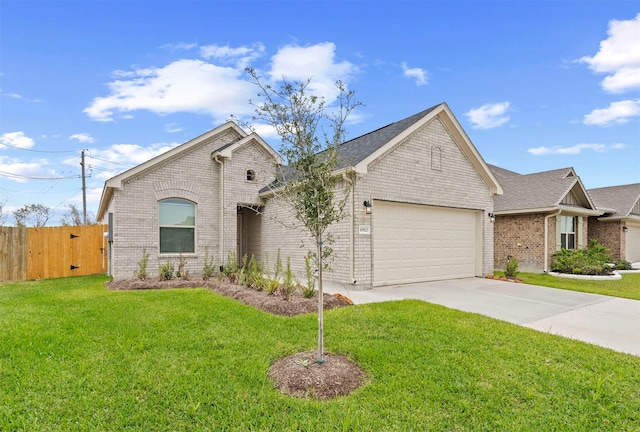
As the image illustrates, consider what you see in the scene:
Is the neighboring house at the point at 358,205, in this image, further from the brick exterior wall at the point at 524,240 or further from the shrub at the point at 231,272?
the brick exterior wall at the point at 524,240

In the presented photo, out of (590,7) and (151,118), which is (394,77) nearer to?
(590,7)

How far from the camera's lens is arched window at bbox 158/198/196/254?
10984 millimetres

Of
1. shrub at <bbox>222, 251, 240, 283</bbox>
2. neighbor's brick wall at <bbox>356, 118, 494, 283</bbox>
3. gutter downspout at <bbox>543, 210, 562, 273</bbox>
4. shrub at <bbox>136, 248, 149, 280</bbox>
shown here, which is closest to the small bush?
gutter downspout at <bbox>543, 210, 562, 273</bbox>

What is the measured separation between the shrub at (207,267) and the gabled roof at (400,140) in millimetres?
2997

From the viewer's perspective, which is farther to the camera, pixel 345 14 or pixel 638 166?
pixel 638 166

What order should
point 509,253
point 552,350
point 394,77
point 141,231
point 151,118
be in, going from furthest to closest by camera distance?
point 509,253, point 151,118, point 394,77, point 141,231, point 552,350

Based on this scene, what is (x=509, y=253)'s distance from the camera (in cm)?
1571

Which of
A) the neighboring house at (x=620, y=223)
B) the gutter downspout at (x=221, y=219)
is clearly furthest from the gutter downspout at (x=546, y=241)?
the gutter downspout at (x=221, y=219)

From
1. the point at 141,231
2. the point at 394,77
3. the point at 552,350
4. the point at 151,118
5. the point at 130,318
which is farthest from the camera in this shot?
the point at 151,118

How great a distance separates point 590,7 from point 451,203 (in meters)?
6.26

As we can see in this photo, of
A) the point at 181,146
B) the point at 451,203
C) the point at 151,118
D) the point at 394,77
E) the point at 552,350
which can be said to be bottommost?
the point at 552,350

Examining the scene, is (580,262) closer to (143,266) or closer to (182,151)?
(182,151)

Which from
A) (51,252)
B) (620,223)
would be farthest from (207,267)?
(620,223)

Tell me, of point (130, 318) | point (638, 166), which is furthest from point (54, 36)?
point (638, 166)
